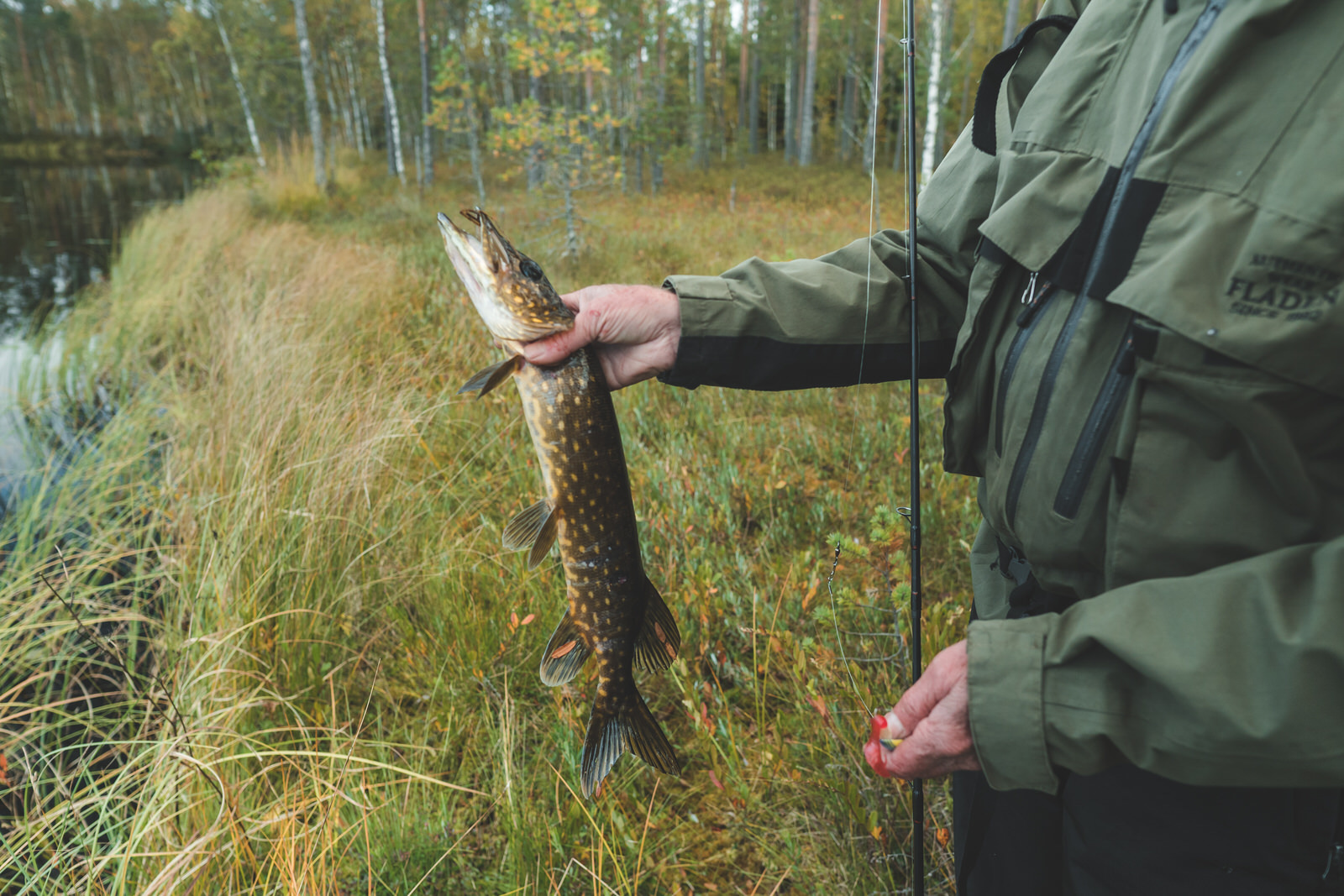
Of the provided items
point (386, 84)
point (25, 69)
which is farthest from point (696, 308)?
point (25, 69)

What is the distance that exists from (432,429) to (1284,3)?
430 centimetres

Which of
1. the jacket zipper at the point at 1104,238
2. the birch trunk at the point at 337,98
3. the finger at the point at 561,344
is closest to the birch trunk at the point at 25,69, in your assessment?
the birch trunk at the point at 337,98

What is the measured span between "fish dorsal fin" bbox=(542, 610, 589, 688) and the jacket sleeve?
0.99m

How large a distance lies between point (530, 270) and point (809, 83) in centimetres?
2548

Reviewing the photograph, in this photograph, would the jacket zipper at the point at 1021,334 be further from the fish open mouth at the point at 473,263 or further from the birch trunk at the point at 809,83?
the birch trunk at the point at 809,83

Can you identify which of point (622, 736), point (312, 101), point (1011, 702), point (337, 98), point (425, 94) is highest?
point (337, 98)

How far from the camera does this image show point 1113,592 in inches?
40.0

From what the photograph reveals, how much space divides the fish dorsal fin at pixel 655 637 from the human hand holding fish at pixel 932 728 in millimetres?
651

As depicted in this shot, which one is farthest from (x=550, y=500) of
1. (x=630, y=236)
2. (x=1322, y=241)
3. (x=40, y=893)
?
(x=630, y=236)

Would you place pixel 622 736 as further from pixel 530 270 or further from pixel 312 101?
pixel 312 101

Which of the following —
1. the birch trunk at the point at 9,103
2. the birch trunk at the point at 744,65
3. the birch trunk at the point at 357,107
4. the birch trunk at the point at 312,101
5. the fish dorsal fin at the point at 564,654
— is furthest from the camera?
the birch trunk at the point at 9,103

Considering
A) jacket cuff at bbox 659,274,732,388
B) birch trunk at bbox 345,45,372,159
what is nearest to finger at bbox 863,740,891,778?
jacket cuff at bbox 659,274,732,388

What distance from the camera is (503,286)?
1675 millimetres

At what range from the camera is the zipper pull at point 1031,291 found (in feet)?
4.19
